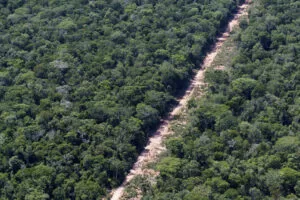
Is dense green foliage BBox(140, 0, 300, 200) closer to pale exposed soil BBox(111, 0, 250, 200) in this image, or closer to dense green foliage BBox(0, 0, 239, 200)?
pale exposed soil BBox(111, 0, 250, 200)

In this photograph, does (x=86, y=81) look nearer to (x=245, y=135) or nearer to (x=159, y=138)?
(x=159, y=138)

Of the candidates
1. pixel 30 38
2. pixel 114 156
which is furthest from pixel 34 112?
pixel 30 38

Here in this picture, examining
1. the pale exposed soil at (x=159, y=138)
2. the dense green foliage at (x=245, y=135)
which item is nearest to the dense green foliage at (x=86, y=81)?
the pale exposed soil at (x=159, y=138)

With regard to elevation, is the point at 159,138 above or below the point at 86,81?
below

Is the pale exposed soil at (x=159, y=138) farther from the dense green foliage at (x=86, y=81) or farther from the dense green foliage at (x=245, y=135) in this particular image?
the dense green foliage at (x=245, y=135)

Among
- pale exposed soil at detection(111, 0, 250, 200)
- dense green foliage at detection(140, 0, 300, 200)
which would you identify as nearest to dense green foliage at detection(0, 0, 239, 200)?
pale exposed soil at detection(111, 0, 250, 200)

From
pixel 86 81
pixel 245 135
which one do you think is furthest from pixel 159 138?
pixel 86 81
